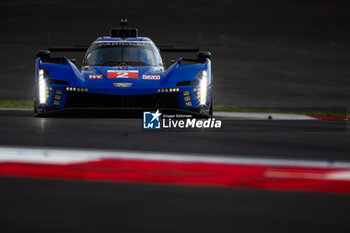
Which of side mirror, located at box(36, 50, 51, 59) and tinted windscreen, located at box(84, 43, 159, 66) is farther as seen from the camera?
tinted windscreen, located at box(84, 43, 159, 66)

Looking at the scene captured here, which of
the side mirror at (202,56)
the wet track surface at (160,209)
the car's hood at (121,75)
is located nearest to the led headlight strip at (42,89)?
the car's hood at (121,75)

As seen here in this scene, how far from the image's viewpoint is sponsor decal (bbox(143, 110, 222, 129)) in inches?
280

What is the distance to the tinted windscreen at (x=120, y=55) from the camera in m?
8.57

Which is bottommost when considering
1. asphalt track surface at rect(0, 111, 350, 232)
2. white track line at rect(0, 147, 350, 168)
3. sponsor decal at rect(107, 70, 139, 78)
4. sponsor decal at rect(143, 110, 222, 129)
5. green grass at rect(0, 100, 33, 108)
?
green grass at rect(0, 100, 33, 108)

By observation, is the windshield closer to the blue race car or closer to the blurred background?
the blue race car

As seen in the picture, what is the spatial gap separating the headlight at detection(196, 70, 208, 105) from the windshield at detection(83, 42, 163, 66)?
1454 mm

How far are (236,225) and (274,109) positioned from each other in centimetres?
1070

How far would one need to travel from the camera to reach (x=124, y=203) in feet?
10.7

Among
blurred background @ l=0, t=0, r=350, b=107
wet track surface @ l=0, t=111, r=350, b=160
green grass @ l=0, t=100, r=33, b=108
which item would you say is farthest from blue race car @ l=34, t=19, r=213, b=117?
blurred background @ l=0, t=0, r=350, b=107

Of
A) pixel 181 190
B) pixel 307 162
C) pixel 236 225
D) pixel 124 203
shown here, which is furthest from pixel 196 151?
pixel 236 225

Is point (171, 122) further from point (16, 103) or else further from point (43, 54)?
point (16, 103)

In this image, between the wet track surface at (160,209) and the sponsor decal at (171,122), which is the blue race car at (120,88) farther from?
the wet track surface at (160,209)

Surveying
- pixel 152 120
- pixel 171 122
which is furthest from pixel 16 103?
pixel 152 120

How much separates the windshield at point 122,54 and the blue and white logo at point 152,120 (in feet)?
4.32
